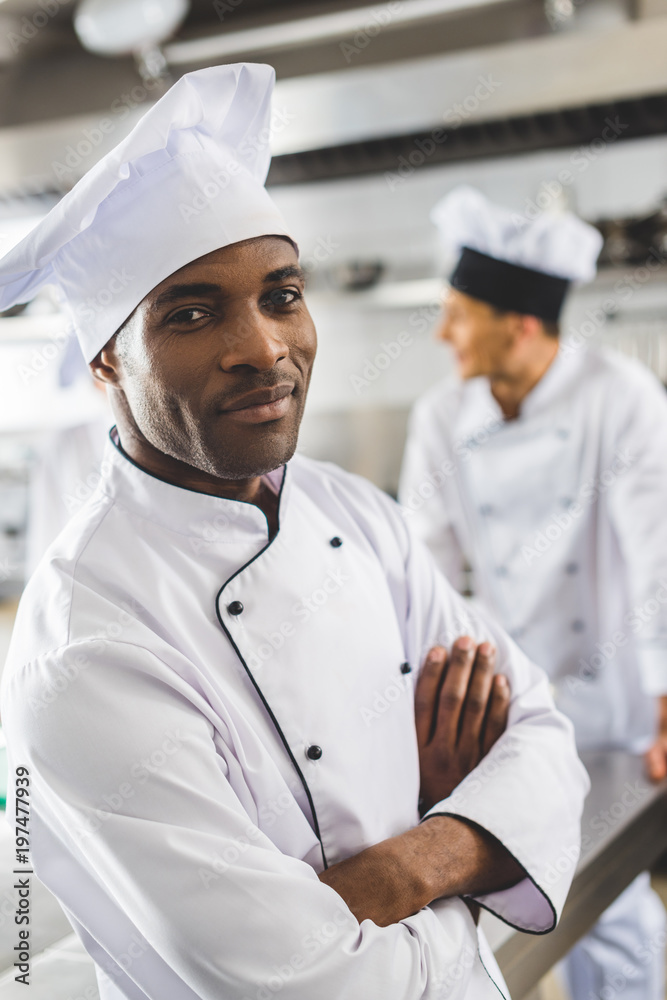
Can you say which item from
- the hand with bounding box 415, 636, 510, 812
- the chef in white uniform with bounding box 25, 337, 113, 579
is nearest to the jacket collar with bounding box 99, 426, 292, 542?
the hand with bounding box 415, 636, 510, 812

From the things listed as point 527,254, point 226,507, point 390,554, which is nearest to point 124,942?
point 226,507

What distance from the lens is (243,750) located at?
87cm

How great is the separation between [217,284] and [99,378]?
0.20m

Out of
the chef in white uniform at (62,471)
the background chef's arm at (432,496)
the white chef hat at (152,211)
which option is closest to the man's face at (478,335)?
the background chef's arm at (432,496)

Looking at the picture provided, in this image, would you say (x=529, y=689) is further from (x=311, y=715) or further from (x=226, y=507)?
(x=226, y=507)

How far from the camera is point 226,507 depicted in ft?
3.15

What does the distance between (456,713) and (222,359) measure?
54 centimetres

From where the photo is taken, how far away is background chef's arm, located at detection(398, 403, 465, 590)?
7.94 ft

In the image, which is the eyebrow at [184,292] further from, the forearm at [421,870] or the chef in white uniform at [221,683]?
the forearm at [421,870]

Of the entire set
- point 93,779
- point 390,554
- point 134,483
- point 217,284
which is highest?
point 217,284

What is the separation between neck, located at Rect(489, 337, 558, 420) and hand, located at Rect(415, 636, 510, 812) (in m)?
1.28

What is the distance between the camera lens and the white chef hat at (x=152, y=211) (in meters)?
0.83

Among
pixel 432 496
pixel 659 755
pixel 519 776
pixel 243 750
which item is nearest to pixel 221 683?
pixel 243 750

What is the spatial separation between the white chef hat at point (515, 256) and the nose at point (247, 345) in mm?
1540
